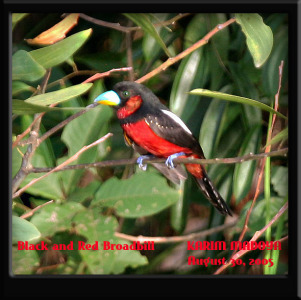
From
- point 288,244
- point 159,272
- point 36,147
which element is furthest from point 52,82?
point 288,244

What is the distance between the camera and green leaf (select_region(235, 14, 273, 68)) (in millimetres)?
1867

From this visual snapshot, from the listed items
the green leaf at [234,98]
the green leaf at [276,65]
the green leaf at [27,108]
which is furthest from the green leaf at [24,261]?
the green leaf at [276,65]

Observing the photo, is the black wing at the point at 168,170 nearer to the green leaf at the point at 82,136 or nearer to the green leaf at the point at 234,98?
the green leaf at the point at 82,136

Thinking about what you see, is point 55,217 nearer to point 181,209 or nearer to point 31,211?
point 31,211

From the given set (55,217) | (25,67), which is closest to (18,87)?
(25,67)

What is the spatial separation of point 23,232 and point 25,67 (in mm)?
359

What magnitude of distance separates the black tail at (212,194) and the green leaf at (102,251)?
0.66 feet

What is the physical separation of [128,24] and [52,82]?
0.71ft

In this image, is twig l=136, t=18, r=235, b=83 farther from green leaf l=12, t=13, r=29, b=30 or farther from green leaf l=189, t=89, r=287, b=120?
green leaf l=12, t=13, r=29, b=30

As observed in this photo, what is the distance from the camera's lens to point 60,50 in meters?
1.90

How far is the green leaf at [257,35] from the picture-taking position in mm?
1867

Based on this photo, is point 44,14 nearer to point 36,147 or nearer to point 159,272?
point 36,147

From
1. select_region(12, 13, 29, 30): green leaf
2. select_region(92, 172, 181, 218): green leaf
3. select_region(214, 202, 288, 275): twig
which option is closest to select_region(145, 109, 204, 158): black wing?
select_region(92, 172, 181, 218): green leaf

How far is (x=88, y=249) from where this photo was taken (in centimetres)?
190
